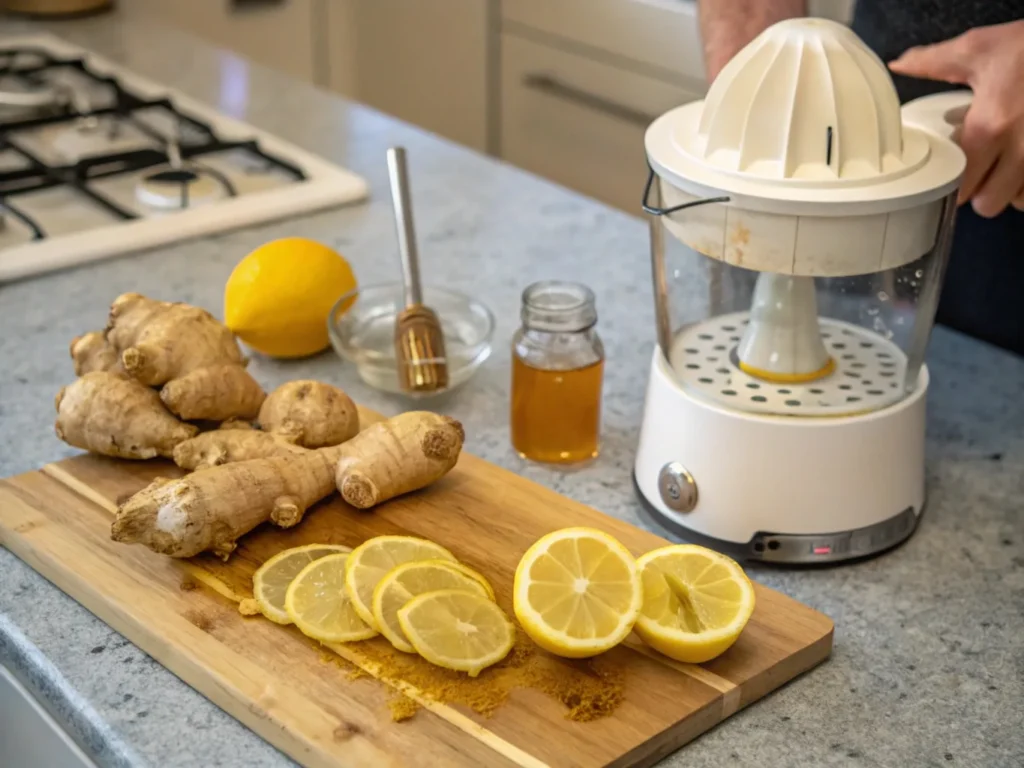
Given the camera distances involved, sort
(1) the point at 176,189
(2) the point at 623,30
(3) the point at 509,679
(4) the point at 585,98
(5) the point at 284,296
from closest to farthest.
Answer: (3) the point at 509,679
(5) the point at 284,296
(1) the point at 176,189
(2) the point at 623,30
(4) the point at 585,98

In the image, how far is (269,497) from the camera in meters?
0.89

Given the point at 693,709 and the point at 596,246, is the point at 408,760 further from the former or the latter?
the point at 596,246

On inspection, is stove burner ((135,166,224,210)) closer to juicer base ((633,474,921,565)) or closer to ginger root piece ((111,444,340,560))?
ginger root piece ((111,444,340,560))

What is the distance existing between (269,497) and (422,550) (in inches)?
4.7

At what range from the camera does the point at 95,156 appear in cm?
158

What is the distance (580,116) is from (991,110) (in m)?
1.75

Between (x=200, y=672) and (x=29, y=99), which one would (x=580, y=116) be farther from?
(x=200, y=672)

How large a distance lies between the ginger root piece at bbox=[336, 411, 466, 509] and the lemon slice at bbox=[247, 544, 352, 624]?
0.05 metres

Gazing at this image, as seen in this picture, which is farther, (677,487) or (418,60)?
(418,60)

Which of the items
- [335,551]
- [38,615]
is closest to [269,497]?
[335,551]

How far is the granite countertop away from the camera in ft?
2.47

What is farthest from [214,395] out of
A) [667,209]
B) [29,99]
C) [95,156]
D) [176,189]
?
[29,99]

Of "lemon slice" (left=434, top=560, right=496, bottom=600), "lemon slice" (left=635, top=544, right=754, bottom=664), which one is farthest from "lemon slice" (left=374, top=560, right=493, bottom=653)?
"lemon slice" (left=635, top=544, right=754, bottom=664)

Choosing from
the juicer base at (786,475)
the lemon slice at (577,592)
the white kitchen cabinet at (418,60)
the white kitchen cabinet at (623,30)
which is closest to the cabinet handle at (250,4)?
the white kitchen cabinet at (418,60)
